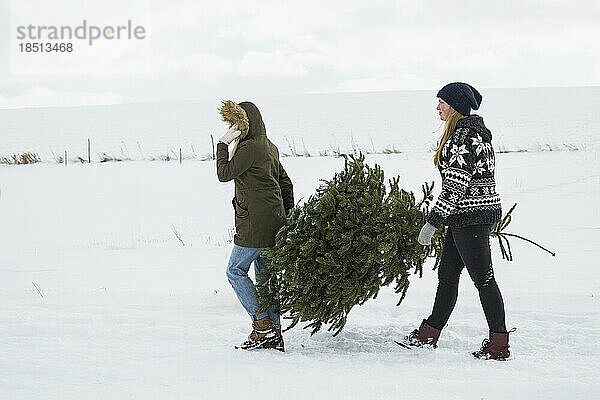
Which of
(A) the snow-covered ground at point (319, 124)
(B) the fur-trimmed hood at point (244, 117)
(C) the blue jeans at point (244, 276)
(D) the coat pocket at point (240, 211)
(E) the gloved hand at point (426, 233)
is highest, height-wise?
(A) the snow-covered ground at point (319, 124)

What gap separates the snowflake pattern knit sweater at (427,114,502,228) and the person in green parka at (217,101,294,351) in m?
1.14

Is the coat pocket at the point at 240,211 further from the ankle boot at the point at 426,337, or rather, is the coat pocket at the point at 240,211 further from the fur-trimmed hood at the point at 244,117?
the ankle boot at the point at 426,337

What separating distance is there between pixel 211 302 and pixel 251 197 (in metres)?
2.20

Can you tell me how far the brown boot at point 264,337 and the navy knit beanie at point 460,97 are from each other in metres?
2.01

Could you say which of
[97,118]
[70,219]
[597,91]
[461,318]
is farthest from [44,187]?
Result: [597,91]

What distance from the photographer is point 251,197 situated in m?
4.98

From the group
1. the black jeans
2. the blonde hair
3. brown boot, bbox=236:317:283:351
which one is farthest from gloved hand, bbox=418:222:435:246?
brown boot, bbox=236:317:283:351

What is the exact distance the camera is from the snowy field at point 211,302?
171 inches

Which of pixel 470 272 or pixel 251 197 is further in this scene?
pixel 251 197

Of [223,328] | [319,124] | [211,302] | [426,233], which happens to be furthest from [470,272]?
[319,124]

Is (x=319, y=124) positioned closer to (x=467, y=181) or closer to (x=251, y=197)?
(x=251, y=197)

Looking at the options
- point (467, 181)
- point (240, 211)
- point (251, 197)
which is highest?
point (467, 181)

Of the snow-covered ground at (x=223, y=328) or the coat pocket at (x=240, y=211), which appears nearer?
the snow-covered ground at (x=223, y=328)

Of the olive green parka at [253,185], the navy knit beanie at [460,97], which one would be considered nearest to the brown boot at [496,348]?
the navy knit beanie at [460,97]
